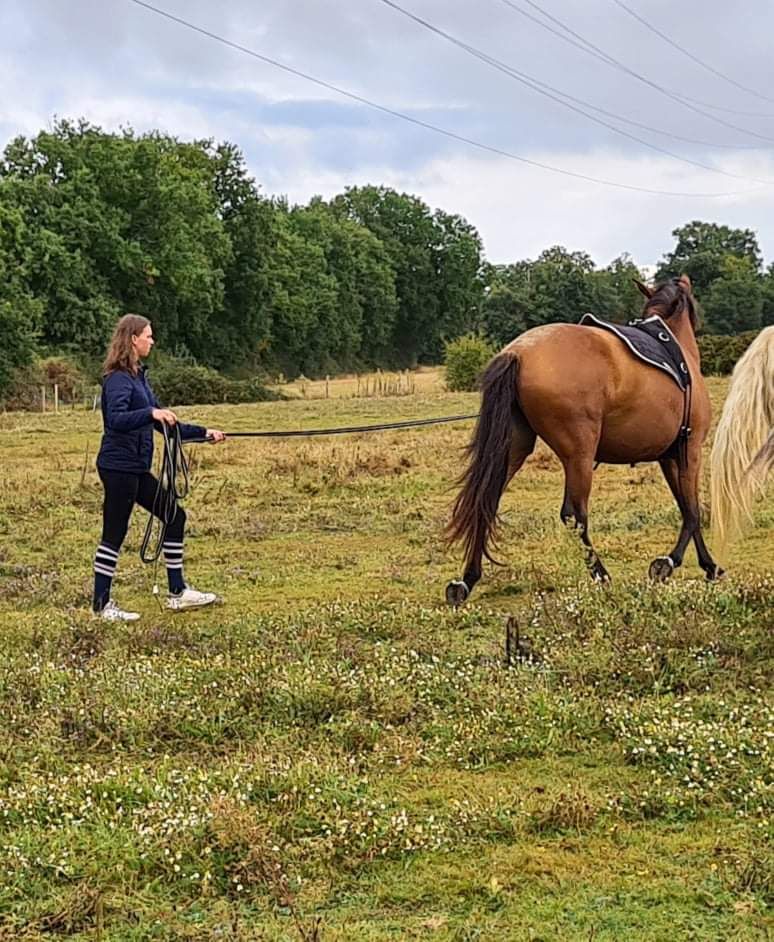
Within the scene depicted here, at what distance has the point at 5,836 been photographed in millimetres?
3664

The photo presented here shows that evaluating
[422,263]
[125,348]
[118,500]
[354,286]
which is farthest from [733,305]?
[118,500]

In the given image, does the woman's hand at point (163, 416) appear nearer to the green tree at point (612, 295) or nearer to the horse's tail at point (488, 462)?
the horse's tail at point (488, 462)

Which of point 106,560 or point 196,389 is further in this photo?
point 196,389

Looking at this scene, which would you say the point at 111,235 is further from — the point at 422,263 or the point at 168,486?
the point at 168,486

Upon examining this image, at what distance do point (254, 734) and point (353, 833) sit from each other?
4.07 feet

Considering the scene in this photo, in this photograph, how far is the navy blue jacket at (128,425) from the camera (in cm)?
718

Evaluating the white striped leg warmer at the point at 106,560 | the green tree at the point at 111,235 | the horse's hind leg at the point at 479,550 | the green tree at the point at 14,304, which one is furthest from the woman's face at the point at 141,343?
the green tree at the point at 111,235

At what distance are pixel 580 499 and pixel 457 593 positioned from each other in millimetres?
1223

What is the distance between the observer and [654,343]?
811 cm

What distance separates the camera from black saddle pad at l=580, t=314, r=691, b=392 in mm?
7840

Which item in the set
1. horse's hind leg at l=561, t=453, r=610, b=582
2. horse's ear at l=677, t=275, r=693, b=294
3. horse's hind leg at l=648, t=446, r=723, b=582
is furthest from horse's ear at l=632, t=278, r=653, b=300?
horse's hind leg at l=561, t=453, r=610, b=582

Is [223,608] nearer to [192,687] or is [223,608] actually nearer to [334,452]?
[192,687]

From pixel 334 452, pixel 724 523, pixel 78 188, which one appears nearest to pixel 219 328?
pixel 78 188

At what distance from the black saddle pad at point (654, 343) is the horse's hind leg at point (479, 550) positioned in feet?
3.40
